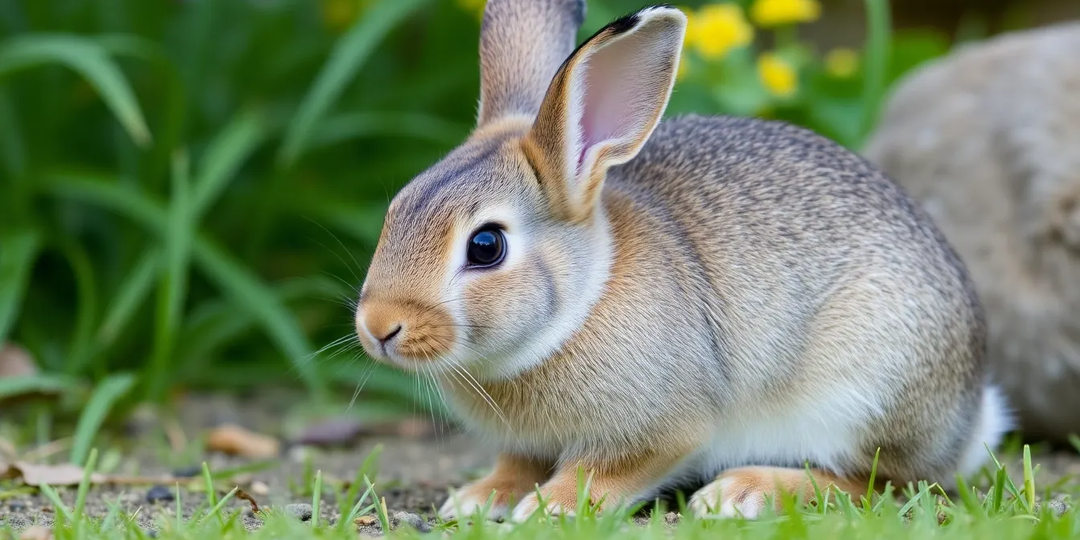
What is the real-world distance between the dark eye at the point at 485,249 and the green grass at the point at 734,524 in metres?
0.72

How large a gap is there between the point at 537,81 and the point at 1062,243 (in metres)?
2.47

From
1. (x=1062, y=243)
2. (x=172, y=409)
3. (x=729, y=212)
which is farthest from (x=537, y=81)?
(x=172, y=409)

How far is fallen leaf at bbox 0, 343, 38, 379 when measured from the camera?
5.75 m

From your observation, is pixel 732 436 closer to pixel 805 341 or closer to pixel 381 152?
pixel 805 341

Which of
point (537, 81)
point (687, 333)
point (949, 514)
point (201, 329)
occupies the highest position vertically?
point (201, 329)

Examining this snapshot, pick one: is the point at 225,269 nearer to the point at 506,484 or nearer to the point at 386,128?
the point at 386,128

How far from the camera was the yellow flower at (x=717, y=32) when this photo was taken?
6133 millimetres

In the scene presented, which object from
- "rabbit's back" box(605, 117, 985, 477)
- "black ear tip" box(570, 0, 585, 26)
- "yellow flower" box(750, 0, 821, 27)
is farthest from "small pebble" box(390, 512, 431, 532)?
"yellow flower" box(750, 0, 821, 27)

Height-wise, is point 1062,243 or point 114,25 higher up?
point 114,25

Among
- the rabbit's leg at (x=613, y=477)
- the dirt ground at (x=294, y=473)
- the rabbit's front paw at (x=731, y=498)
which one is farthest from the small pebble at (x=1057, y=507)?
the rabbit's leg at (x=613, y=477)

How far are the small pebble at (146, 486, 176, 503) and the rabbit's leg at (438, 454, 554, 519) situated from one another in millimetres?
981

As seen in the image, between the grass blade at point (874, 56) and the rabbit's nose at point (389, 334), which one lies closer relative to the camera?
the rabbit's nose at point (389, 334)

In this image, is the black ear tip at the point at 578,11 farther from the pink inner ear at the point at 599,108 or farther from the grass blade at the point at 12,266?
the grass blade at the point at 12,266

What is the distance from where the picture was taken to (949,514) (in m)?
3.21
